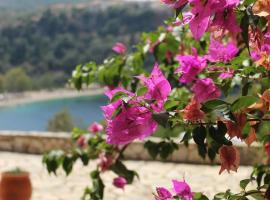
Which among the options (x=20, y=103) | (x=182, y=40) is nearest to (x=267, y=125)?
(x=182, y=40)

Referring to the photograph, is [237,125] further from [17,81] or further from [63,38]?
[63,38]

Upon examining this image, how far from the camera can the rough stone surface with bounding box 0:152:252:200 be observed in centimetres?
450

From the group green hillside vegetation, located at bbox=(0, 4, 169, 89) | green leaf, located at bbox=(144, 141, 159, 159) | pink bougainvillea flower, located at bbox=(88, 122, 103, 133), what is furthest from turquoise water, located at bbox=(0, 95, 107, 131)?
green leaf, located at bbox=(144, 141, 159, 159)

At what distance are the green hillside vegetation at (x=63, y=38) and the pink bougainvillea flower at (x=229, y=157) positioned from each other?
4141 cm

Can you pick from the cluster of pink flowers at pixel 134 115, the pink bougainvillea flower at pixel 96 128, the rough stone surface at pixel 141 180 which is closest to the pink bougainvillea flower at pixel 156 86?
the cluster of pink flowers at pixel 134 115

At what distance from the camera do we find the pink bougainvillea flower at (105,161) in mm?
2396

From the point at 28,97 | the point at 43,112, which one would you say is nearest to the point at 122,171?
the point at 28,97

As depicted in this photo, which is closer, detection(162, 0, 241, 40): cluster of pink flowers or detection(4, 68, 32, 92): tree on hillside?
detection(162, 0, 241, 40): cluster of pink flowers

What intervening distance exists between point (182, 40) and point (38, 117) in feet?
161

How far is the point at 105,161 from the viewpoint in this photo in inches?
94.7

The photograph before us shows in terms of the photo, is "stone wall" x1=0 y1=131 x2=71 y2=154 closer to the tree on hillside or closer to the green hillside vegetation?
the green hillside vegetation

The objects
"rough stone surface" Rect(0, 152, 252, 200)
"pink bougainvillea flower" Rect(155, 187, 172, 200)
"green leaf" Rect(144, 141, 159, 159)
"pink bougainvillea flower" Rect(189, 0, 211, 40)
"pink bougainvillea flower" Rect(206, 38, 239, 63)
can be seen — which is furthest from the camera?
"rough stone surface" Rect(0, 152, 252, 200)

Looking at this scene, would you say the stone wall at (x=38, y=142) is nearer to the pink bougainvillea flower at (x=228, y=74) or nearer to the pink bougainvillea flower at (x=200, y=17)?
the pink bougainvillea flower at (x=228, y=74)

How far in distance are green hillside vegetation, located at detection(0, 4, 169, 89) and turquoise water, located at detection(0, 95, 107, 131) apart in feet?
9.19
